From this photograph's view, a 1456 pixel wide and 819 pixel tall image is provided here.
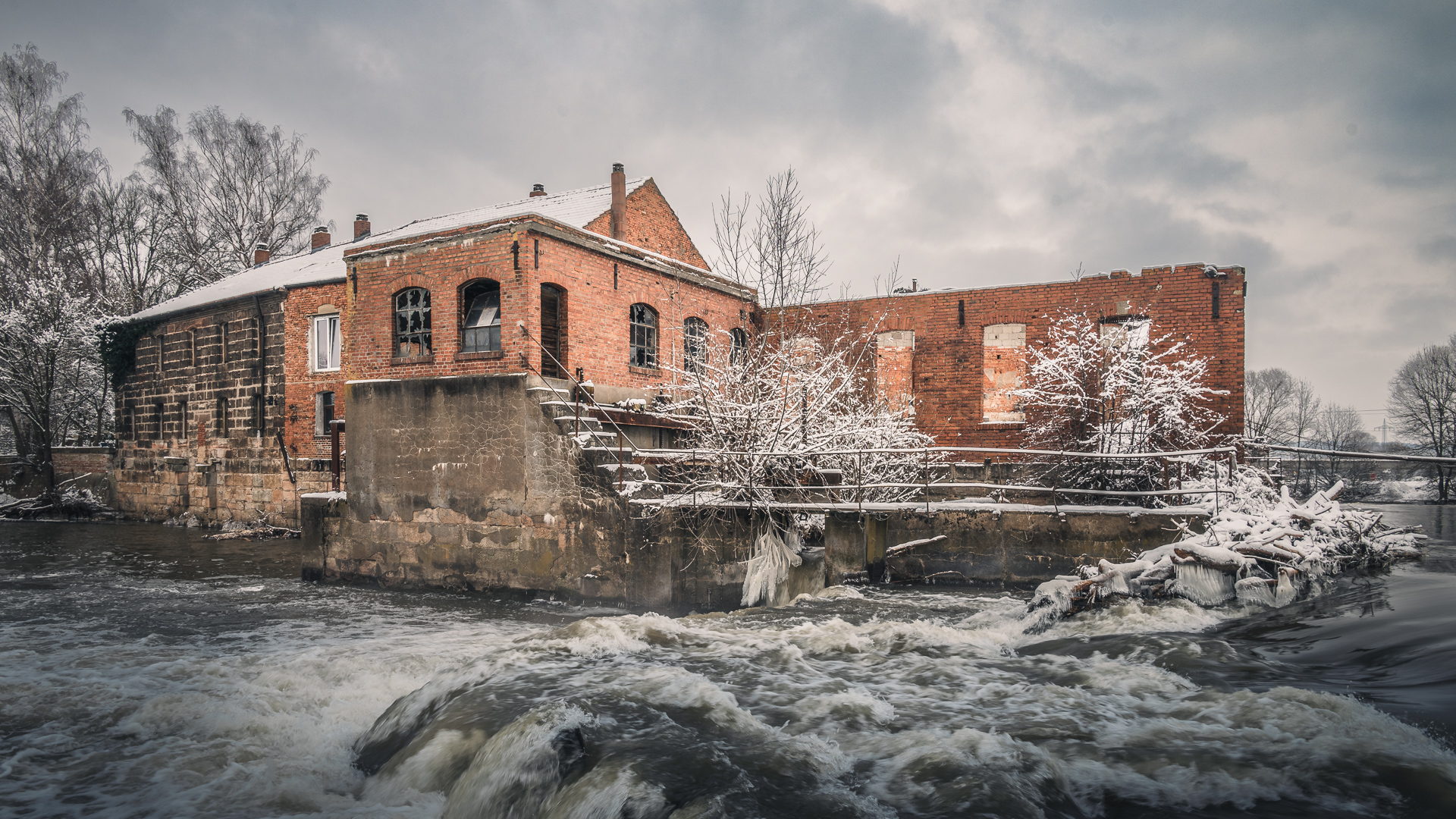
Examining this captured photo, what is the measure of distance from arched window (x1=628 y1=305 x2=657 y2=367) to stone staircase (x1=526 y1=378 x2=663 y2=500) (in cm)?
444

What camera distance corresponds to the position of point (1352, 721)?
4.12m

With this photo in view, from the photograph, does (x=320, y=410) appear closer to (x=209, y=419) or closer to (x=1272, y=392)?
(x=209, y=419)

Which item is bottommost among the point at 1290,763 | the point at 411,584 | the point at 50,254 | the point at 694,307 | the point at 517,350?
the point at 411,584

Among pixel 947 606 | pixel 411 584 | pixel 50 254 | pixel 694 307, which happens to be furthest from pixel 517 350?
pixel 50 254

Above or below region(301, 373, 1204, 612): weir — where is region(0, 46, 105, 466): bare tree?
above

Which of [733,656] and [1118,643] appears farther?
[733,656]

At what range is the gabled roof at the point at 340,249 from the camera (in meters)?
15.8

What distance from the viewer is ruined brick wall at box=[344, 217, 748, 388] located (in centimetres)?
1166

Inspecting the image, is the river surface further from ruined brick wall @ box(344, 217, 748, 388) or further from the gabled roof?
the gabled roof

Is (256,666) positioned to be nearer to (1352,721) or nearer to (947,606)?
(947,606)

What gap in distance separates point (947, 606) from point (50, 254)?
101ft

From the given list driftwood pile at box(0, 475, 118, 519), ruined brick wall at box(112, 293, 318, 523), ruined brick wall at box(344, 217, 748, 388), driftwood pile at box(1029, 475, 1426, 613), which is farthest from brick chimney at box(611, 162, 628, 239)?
driftwood pile at box(0, 475, 118, 519)

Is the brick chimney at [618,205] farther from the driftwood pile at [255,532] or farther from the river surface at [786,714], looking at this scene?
the driftwood pile at [255,532]

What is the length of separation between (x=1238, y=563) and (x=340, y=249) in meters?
23.5
